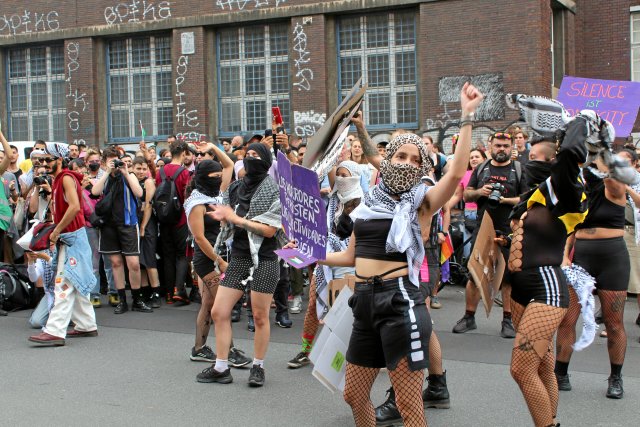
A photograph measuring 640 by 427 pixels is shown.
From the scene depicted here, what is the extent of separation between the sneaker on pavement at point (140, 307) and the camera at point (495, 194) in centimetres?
452

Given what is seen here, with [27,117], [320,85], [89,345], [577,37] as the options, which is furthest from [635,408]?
[27,117]

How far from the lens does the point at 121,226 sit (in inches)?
400

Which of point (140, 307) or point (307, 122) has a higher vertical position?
point (307, 122)

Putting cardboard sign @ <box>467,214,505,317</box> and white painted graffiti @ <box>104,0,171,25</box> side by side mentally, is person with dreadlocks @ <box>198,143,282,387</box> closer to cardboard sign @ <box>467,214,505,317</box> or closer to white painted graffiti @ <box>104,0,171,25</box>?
cardboard sign @ <box>467,214,505,317</box>

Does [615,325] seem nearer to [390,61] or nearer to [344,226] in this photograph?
[344,226]

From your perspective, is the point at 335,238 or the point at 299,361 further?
the point at 335,238

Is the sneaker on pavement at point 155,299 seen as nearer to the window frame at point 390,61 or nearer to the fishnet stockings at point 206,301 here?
the fishnet stockings at point 206,301

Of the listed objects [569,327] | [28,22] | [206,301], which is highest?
[28,22]

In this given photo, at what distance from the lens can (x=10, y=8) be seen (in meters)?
23.8

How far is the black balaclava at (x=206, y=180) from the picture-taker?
23.0 ft

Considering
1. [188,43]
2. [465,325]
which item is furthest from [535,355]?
[188,43]

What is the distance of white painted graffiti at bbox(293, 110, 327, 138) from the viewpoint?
67.4 ft

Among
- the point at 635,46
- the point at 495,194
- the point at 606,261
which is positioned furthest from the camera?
A: the point at 635,46

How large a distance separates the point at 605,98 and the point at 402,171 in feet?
21.2
